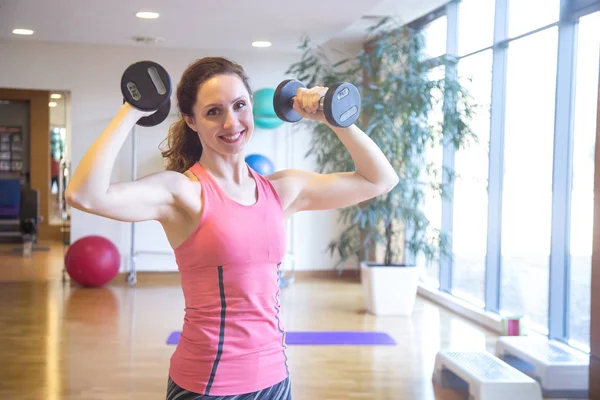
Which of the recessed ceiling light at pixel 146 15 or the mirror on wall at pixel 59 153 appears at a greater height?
the recessed ceiling light at pixel 146 15

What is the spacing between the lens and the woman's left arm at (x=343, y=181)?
5.37ft

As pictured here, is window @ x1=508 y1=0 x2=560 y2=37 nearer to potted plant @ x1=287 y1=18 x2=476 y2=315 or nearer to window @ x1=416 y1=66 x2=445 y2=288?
potted plant @ x1=287 y1=18 x2=476 y2=315

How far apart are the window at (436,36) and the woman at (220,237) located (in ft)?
17.5

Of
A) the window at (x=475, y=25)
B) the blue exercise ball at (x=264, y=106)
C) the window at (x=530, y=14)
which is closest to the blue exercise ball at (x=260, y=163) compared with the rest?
the blue exercise ball at (x=264, y=106)

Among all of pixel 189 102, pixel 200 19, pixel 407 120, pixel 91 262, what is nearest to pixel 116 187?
pixel 189 102

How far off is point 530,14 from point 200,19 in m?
2.48

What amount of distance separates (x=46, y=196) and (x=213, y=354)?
9.81m

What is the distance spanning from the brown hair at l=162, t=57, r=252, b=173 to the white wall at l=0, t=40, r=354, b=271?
5915mm

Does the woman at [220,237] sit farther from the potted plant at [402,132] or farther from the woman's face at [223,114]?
the potted plant at [402,132]

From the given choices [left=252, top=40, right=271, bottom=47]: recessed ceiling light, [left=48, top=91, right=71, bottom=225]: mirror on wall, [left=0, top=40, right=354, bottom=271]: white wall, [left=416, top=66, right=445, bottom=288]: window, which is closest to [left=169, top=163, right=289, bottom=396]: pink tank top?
[left=416, top=66, right=445, bottom=288]: window

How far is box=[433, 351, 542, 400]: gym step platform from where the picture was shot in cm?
345

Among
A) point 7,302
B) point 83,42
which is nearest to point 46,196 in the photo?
point 83,42

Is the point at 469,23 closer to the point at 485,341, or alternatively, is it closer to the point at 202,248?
the point at 485,341

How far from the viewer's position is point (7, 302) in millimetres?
6238
